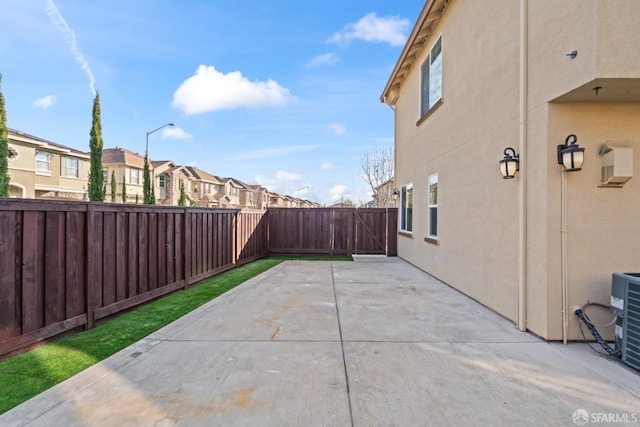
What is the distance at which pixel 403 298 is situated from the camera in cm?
588

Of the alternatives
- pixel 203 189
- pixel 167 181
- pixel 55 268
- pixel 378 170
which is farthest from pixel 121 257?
pixel 203 189

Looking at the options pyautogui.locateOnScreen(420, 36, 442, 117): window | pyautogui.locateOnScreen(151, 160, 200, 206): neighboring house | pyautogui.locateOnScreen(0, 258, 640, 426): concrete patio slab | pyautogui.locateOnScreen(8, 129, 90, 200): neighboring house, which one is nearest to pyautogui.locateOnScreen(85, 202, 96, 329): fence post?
pyautogui.locateOnScreen(0, 258, 640, 426): concrete patio slab

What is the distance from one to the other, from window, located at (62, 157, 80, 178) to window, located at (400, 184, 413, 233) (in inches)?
982

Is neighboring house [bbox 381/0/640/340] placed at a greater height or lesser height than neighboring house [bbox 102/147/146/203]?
lesser

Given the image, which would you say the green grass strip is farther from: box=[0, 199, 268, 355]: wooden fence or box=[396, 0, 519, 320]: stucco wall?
box=[396, 0, 519, 320]: stucco wall

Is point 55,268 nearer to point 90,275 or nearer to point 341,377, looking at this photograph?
point 90,275

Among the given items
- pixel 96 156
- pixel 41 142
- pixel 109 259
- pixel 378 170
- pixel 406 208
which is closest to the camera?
pixel 109 259

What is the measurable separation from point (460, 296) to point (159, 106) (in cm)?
2505

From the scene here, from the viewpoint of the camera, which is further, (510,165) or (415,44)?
(415,44)

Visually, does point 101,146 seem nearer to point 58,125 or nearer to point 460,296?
point 58,125

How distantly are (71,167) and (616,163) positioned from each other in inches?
1193

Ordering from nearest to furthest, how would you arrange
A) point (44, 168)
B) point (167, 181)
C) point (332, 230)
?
point (332, 230) → point (44, 168) → point (167, 181)

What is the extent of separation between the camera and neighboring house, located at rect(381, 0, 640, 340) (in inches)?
129

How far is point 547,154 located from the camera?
3795 millimetres
